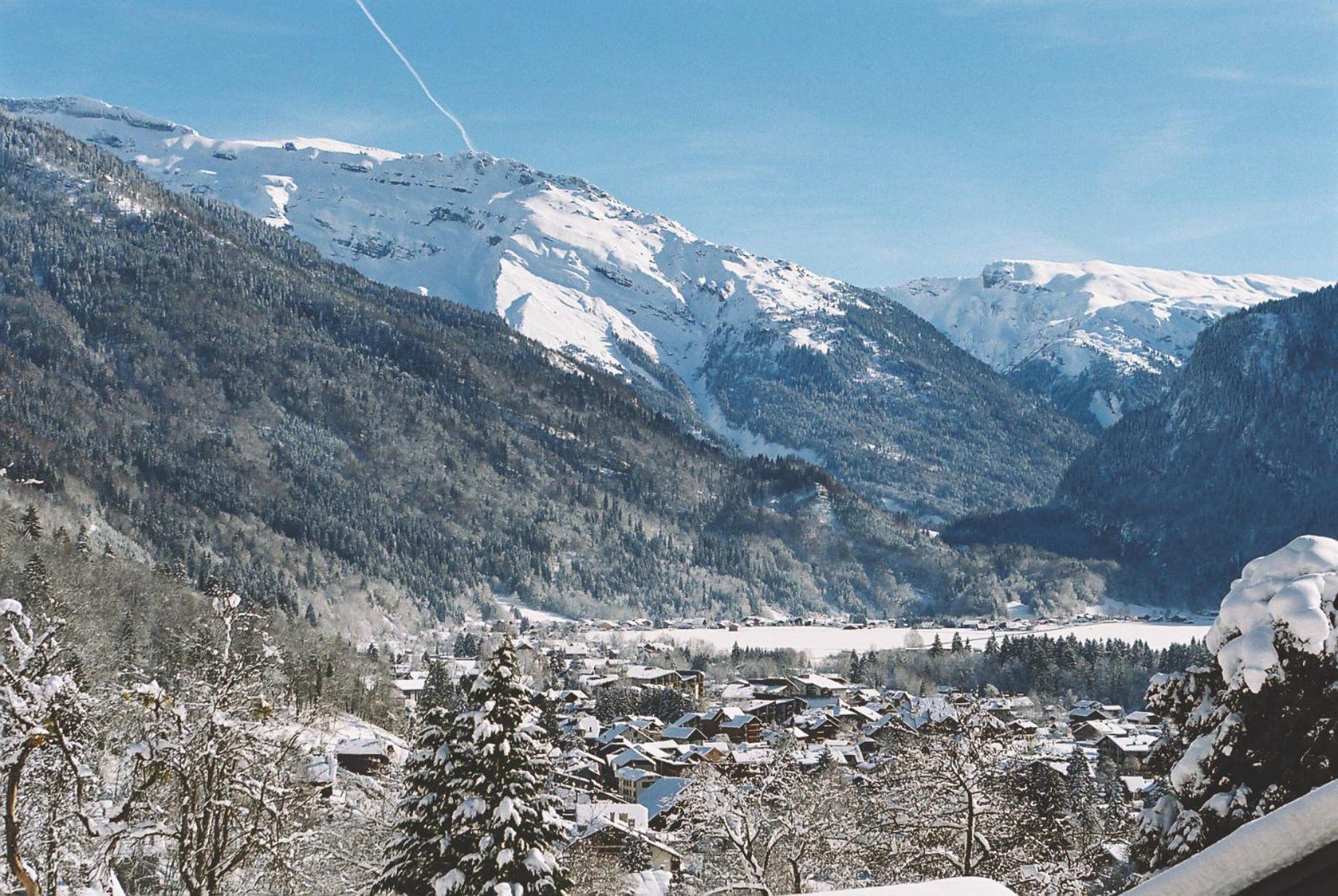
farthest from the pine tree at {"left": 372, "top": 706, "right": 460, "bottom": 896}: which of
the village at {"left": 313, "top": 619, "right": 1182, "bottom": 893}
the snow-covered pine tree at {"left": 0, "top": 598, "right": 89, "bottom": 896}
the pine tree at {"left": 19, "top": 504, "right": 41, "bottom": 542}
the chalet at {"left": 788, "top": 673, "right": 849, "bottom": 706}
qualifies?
the chalet at {"left": 788, "top": 673, "right": 849, "bottom": 706}

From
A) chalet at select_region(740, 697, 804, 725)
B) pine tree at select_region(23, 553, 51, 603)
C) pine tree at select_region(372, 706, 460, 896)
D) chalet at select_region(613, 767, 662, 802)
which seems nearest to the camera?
pine tree at select_region(372, 706, 460, 896)

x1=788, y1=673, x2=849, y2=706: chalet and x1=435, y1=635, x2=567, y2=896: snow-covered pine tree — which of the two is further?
x1=788, y1=673, x2=849, y2=706: chalet

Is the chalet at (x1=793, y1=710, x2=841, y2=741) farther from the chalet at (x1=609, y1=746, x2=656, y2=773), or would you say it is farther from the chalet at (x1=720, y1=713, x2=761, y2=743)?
the chalet at (x1=609, y1=746, x2=656, y2=773)

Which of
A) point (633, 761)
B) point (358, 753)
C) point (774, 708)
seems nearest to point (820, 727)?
point (774, 708)

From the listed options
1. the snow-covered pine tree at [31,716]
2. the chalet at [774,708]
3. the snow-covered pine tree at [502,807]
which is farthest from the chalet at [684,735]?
the snow-covered pine tree at [31,716]

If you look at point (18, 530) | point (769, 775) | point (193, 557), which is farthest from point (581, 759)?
point (193, 557)

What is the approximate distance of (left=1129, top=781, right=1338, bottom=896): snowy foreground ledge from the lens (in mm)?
3846

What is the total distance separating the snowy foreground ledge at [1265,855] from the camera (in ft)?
12.6

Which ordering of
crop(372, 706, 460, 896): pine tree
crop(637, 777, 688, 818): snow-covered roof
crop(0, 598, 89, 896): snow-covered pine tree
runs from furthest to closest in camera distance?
crop(637, 777, 688, 818): snow-covered roof → crop(372, 706, 460, 896): pine tree → crop(0, 598, 89, 896): snow-covered pine tree

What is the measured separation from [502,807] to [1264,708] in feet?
40.3

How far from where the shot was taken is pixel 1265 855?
12.8 feet

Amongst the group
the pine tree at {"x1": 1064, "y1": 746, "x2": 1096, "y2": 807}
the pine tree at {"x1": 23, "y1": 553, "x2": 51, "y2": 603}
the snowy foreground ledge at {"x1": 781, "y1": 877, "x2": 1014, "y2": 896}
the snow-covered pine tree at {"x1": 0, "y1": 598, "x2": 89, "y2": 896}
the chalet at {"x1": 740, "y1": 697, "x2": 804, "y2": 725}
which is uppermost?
the snowy foreground ledge at {"x1": 781, "y1": 877, "x2": 1014, "y2": 896}

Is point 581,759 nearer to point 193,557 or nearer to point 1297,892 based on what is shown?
point 1297,892

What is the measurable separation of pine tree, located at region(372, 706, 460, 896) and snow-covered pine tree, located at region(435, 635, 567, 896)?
0.23m
